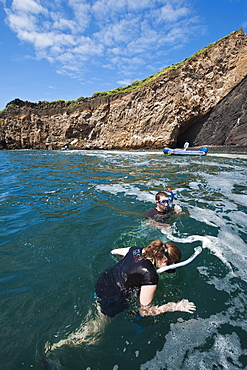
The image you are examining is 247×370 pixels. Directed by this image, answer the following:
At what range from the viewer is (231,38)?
23750mm

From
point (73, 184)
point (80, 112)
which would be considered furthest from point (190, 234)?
point (80, 112)

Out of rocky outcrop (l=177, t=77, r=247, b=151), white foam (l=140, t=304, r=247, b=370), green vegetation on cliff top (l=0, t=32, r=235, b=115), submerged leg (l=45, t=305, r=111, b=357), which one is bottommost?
submerged leg (l=45, t=305, r=111, b=357)

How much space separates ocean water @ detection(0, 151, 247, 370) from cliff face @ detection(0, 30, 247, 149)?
21.5 meters

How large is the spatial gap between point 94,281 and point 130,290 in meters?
0.71

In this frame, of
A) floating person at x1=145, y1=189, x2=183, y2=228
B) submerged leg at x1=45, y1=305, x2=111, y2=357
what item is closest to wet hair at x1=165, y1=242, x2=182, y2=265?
submerged leg at x1=45, y1=305, x2=111, y2=357

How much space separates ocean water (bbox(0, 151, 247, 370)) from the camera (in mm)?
1925

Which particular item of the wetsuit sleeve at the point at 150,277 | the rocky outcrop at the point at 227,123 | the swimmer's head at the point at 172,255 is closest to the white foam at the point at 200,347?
the wetsuit sleeve at the point at 150,277

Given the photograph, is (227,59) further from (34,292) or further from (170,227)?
(34,292)

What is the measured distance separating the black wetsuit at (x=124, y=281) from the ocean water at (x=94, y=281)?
137 mm

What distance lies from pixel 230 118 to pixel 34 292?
26.5 meters

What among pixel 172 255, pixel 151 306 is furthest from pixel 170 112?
pixel 151 306

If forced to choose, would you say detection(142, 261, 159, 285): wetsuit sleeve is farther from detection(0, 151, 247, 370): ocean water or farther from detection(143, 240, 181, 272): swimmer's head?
detection(0, 151, 247, 370): ocean water

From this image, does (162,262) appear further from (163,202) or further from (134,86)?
(134,86)

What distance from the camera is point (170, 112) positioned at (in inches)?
1048
